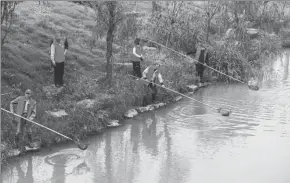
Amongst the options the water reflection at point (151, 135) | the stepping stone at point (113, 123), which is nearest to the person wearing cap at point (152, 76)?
the water reflection at point (151, 135)

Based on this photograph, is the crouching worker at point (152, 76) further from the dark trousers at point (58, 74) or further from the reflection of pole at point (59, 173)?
the reflection of pole at point (59, 173)

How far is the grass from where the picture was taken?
41.9ft

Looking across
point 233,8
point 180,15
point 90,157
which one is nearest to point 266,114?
point 90,157

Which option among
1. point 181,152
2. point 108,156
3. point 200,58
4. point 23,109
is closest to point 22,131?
point 23,109

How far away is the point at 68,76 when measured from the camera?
1551 centimetres

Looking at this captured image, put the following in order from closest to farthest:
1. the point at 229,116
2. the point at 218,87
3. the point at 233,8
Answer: the point at 229,116
the point at 218,87
the point at 233,8

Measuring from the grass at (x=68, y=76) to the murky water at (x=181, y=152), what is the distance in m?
0.55

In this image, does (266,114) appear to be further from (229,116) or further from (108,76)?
(108,76)

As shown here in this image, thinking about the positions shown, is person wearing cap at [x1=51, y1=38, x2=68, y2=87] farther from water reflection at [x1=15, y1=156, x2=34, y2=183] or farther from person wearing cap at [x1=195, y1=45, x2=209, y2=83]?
person wearing cap at [x1=195, y1=45, x2=209, y2=83]

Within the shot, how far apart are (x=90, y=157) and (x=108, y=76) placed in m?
4.39

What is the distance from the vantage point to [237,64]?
2003cm

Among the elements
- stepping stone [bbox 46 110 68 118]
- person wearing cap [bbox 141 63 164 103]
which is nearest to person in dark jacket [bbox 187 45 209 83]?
person wearing cap [bbox 141 63 164 103]

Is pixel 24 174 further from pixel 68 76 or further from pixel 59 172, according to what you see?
pixel 68 76

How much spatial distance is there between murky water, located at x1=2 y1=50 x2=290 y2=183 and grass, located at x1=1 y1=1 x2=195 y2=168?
55 centimetres
